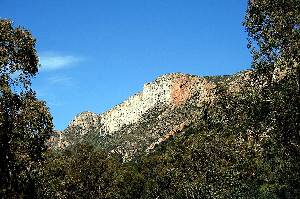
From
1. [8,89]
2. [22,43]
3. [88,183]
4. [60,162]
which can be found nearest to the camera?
[8,89]

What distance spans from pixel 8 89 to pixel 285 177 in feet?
69.1

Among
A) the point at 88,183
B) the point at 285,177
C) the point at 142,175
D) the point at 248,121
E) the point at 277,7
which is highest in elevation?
the point at 142,175

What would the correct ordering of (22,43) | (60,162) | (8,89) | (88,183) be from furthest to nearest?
(88,183) < (60,162) < (22,43) < (8,89)

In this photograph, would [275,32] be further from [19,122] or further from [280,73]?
[19,122]

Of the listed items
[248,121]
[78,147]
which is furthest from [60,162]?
[248,121]

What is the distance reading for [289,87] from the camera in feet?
93.1

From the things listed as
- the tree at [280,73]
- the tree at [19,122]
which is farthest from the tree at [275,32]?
the tree at [19,122]

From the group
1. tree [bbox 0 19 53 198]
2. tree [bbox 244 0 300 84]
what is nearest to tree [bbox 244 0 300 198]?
tree [bbox 244 0 300 84]

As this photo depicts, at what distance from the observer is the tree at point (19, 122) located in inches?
1086

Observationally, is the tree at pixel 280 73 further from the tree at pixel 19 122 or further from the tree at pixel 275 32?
the tree at pixel 19 122

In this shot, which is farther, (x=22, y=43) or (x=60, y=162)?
(x=60, y=162)

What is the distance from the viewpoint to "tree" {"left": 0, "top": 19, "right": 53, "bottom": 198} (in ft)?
90.5

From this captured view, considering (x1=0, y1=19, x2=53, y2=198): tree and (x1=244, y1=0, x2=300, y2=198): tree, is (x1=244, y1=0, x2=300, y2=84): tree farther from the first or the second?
(x1=0, y1=19, x2=53, y2=198): tree

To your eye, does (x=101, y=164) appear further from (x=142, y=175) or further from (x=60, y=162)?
(x=142, y=175)
